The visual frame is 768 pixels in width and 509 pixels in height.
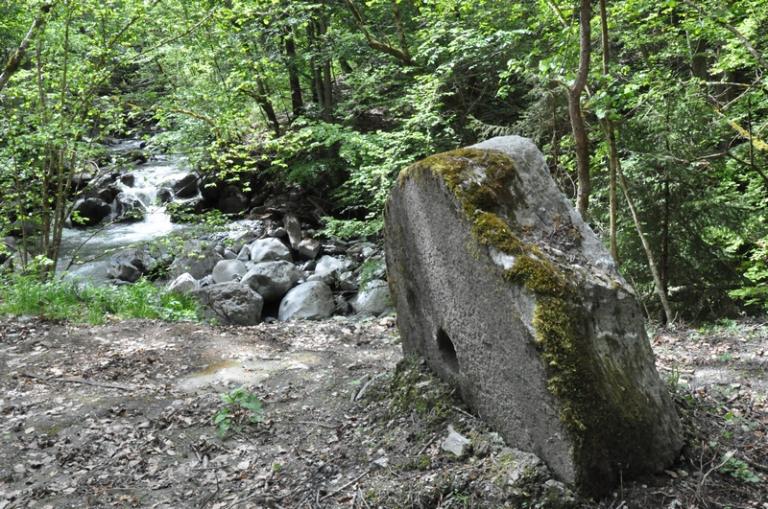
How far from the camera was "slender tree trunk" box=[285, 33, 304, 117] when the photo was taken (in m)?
15.0

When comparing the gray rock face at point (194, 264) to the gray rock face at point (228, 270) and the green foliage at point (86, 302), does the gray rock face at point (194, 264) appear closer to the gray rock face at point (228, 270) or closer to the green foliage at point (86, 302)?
the gray rock face at point (228, 270)

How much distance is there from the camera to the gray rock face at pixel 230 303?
1002 cm

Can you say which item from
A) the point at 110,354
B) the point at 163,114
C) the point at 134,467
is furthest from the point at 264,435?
the point at 163,114

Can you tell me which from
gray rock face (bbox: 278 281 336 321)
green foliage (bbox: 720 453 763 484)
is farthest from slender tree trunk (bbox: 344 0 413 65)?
green foliage (bbox: 720 453 763 484)

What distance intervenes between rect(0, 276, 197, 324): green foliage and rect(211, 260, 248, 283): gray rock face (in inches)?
120

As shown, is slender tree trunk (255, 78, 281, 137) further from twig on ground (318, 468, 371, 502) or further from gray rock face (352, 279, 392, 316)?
twig on ground (318, 468, 371, 502)

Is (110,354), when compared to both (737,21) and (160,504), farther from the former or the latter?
(737,21)

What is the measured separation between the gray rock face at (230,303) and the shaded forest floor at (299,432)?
350 cm

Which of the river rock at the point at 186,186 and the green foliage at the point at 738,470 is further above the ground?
the river rock at the point at 186,186

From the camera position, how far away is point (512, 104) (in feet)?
43.7

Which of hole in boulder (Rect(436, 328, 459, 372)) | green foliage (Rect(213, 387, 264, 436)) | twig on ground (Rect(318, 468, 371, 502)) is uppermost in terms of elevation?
hole in boulder (Rect(436, 328, 459, 372))

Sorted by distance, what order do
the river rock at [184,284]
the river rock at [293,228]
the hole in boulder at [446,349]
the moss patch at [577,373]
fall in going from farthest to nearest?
1. the river rock at [293,228]
2. the river rock at [184,284]
3. the hole in boulder at [446,349]
4. the moss patch at [577,373]

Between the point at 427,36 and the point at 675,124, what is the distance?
6195 millimetres

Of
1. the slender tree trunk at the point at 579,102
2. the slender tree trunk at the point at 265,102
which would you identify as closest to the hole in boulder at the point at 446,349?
the slender tree trunk at the point at 579,102
